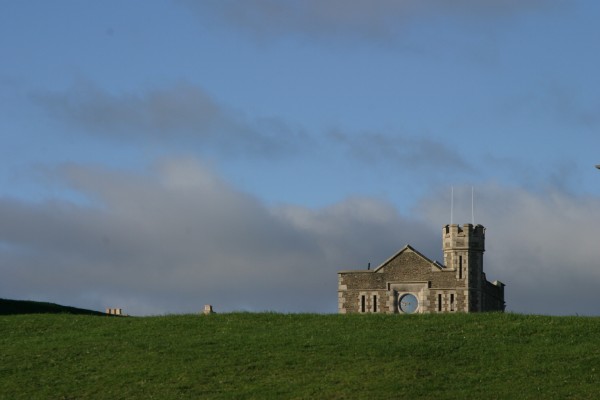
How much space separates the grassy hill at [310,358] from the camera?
40.0 meters

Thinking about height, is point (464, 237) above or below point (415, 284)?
above

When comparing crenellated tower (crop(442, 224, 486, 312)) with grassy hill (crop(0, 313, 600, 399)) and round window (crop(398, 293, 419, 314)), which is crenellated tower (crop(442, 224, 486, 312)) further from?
grassy hill (crop(0, 313, 600, 399))

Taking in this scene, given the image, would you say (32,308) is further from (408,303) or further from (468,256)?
(468,256)

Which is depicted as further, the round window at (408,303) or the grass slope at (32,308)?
the round window at (408,303)

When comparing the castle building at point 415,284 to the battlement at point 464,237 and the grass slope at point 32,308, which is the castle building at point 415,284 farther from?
the grass slope at point 32,308

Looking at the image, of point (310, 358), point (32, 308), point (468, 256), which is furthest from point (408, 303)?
point (310, 358)

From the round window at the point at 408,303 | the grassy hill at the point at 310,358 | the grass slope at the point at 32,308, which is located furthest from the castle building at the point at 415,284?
the grassy hill at the point at 310,358

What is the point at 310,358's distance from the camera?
43531mm

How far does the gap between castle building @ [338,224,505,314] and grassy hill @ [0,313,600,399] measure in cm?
5419

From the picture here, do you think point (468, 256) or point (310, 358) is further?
point (468, 256)

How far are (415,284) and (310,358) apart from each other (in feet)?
207

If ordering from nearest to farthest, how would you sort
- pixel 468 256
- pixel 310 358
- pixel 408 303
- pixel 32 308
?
1. pixel 310 358
2. pixel 32 308
3. pixel 408 303
4. pixel 468 256

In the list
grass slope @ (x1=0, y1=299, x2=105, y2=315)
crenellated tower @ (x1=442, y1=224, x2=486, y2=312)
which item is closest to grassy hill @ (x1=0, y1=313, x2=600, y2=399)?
grass slope @ (x1=0, y1=299, x2=105, y2=315)

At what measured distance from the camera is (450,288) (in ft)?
348
